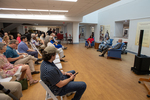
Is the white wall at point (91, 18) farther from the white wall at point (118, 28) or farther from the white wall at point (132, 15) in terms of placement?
the white wall at point (118, 28)

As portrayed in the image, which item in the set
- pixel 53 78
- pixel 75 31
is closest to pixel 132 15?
pixel 75 31

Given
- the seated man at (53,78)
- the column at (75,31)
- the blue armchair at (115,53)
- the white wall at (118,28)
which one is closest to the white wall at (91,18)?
the column at (75,31)

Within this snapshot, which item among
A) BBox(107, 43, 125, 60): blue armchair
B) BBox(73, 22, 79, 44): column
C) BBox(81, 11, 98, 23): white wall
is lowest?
BBox(107, 43, 125, 60): blue armchair

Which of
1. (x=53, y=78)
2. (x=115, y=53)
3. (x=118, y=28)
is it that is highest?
(x=118, y=28)

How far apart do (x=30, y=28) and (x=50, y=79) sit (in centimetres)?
2364

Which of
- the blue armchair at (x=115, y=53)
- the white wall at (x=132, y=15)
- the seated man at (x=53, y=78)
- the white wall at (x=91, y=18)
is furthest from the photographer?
the white wall at (x=91, y=18)

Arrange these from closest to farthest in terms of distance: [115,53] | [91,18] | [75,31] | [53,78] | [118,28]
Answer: [53,78], [115,53], [118,28], [75,31], [91,18]

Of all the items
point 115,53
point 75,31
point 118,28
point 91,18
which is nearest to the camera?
Result: point 115,53

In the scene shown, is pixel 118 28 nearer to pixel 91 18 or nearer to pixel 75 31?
pixel 91 18

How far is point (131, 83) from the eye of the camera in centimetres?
303

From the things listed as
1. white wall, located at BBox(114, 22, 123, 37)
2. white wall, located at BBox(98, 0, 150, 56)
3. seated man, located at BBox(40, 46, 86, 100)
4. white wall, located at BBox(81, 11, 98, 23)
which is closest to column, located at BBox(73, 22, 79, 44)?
white wall, located at BBox(81, 11, 98, 23)

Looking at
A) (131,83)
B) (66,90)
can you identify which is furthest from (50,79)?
(131,83)

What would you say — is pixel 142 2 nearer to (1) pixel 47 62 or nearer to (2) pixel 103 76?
(2) pixel 103 76

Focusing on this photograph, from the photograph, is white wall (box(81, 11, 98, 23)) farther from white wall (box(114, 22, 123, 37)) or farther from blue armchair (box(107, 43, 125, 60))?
blue armchair (box(107, 43, 125, 60))
